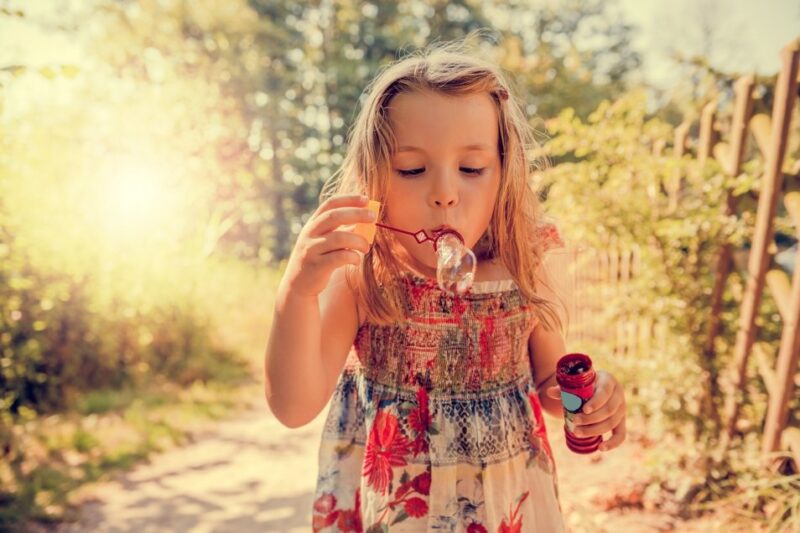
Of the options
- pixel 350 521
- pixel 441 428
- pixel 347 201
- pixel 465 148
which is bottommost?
pixel 350 521

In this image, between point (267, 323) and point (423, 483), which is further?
point (267, 323)

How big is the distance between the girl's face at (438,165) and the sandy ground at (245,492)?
2125 millimetres

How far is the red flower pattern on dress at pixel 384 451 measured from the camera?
1.19 metres

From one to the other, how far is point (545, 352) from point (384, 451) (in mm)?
526

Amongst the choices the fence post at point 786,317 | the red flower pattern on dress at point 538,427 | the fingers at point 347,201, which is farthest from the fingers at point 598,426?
the fence post at point 786,317

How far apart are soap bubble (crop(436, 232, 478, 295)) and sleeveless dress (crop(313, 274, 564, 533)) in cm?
17

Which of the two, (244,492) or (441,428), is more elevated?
(441,428)

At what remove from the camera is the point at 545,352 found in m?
1.46

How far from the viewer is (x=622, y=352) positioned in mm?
4137

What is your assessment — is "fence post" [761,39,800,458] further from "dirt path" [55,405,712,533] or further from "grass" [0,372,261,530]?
"grass" [0,372,261,530]

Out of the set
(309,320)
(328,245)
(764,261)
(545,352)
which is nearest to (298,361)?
(309,320)

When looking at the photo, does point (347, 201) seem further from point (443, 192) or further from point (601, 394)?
point (601, 394)

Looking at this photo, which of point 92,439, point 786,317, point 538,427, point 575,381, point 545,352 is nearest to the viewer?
point 575,381

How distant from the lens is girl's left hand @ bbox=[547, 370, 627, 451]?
3.74 feet
